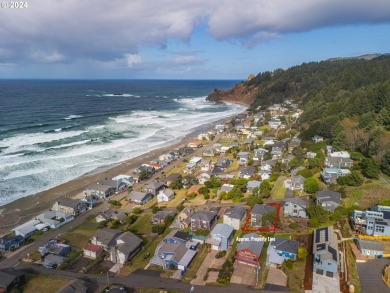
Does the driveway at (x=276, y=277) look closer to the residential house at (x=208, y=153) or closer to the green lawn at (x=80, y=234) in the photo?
the green lawn at (x=80, y=234)

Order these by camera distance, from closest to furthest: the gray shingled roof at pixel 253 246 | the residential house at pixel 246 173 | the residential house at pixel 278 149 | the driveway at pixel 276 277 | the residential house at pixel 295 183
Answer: the driveway at pixel 276 277 → the gray shingled roof at pixel 253 246 → the residential house at pixel 295 183 → the residential house at pixel 246 173 → the residential house at pixel 278 149

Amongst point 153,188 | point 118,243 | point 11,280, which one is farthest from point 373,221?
point 11,280

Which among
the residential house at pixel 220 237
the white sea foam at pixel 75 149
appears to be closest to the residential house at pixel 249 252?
the residential house at pixel 220 237

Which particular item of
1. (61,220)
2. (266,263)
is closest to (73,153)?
(61,220)

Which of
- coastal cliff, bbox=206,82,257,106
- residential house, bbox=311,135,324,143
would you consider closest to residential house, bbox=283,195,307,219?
residential house, bbox=311,135,324,143

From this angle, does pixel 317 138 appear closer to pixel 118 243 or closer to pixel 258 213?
pixel 258 213

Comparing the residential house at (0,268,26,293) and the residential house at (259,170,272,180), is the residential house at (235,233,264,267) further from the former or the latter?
the residential house at (0,268,26,293)
